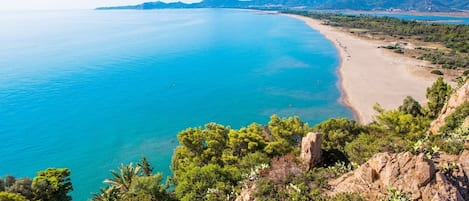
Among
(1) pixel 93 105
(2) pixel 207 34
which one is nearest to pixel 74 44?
(2) pixel 207 34

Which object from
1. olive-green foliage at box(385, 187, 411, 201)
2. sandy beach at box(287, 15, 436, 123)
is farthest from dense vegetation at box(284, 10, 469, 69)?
olive-green foliage at box(385, 187, 411, 201)

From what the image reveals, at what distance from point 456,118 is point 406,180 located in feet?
48.6

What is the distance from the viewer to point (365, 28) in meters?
163

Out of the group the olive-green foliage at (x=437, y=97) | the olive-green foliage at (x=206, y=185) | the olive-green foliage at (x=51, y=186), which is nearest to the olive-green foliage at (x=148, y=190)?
the olive-green foliage at (x=206, y=185)

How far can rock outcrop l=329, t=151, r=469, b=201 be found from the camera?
12680mm

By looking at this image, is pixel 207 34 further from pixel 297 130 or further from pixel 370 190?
pixel 370 190

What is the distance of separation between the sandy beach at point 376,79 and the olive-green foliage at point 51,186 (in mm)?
41785

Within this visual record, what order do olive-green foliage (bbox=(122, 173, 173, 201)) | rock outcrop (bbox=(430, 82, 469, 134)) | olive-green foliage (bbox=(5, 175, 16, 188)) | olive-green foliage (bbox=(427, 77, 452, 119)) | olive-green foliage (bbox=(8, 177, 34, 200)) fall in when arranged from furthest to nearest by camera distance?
olive-green foliage (bbox=(427, 77, 452, 119)), rock outcrop (bbox=(430, 82, 469, 134)), olive-green foliage (bbox=(5, 175, 16, 188)), olive-green foliage (bbox=(8, 177, 34, 200)), olive-green foliage (bbox=(122, 173, 173, 201))

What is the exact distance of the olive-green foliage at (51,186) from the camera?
23.9 m

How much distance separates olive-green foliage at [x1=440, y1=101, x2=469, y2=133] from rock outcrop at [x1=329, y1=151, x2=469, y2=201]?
31.1ft

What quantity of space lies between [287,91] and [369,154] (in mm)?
46497

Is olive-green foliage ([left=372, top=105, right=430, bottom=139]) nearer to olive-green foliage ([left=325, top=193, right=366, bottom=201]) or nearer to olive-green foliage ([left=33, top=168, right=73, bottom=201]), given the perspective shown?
olive-green foliage ([left=325, top=193, right=366, bottom=201])

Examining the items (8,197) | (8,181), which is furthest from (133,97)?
(8,197)

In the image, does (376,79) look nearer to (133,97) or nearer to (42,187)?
(133,97)
